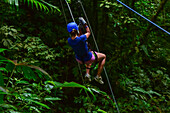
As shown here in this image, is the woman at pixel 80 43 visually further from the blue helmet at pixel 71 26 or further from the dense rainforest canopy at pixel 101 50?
the dense rainforest canopy at pixel 101 50

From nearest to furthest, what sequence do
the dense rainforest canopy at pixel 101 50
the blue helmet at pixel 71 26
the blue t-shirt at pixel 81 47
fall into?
the blue helmet at pixel 71 26, the blue t-shirt at pixel 81 47, the dense rainforest canopy at pixel 101 50

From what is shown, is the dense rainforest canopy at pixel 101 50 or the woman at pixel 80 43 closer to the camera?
the woman at pixel 80 43

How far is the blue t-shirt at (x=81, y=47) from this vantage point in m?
2.83

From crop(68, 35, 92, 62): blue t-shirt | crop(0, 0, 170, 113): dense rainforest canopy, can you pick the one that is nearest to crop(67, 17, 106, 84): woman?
crop(68, 35, 92, 62): blue t-shirt

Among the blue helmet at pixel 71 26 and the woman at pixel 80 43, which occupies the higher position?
the blue helmet at pixel 71 26

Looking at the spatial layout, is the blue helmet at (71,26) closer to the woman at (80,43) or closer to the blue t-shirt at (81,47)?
the woman at (80,43)

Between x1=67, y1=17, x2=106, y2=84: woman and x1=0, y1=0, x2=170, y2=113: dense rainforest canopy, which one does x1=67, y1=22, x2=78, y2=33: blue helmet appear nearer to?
x1=67, y1=17, x2=106, y2=84: woman

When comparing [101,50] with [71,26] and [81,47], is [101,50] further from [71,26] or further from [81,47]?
[71,26]

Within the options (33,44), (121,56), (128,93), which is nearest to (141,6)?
(121,56)

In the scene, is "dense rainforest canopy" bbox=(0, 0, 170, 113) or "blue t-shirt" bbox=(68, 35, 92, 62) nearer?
"blue t-shirt" bbox=(68, 35, 92, 62)

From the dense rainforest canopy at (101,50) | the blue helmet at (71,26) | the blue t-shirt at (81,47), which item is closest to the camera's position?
the blue helmet at (71,26)

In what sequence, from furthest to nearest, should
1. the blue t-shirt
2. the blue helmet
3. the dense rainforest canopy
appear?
the dense rainforest canopy < the blue t-shirt < the blue helmet

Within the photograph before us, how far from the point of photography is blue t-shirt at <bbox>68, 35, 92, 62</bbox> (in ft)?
9.28

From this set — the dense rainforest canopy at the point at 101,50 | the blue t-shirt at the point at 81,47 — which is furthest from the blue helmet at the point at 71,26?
the dense rainforest canopy at the point at 101,50
